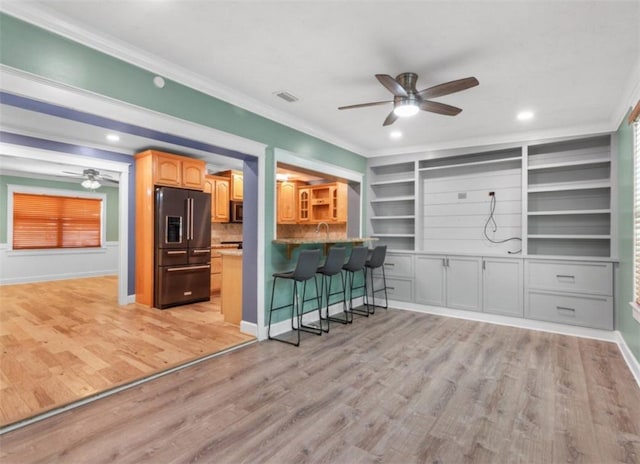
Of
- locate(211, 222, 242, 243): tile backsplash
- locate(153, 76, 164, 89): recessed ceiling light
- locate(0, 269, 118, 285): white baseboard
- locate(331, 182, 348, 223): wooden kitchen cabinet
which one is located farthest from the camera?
locate(0, 269, 118, 285): white baseboard

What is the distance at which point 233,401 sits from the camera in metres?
2.46

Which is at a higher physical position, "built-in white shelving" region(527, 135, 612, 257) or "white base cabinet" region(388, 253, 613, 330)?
"built-in white shelving" region(527, 135, 612, 257)

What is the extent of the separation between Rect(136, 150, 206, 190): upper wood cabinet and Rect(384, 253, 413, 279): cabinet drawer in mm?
3400

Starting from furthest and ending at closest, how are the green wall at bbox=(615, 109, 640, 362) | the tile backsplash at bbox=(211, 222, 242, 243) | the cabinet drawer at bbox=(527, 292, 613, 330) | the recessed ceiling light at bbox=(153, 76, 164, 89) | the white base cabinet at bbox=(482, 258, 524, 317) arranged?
the tile backsplash at bbox=(211, 222, 242, 243) < the white base cabinet at bbox=(482, 258, 524, 317) < the cabinet drawer at bbox=(527, 292, 613, 330) < the green wall at bbox=(615, 109, 640, 362) < the recessed ceiling light at bbox=(153, 76, 164, 89)

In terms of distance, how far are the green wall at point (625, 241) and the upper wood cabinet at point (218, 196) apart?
5894 mm

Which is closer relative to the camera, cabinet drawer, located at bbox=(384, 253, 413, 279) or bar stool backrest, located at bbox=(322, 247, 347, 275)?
bar stool backrest, located at bbox=(322, 247, 347, 275)

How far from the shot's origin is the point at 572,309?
4.15 meters

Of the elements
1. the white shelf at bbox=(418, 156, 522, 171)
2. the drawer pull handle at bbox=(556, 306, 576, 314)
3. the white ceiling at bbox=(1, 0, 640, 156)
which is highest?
the white ceiling at bbox=(1, 0, 640, 156)

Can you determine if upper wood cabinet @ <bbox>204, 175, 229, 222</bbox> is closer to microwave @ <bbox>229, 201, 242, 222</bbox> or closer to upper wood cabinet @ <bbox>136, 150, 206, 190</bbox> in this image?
microwave @ <bbox>229, 201, 242, 222</bbox>

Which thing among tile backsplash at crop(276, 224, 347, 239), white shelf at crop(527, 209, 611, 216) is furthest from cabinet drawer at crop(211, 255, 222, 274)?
white shelf at crop(527, 209, 611, 216)

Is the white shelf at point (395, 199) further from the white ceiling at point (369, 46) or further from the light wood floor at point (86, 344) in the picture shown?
the light wood floor at point (86, 344)

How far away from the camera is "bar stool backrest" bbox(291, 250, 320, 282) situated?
12.1ft

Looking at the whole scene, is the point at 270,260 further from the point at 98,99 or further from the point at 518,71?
the point at 518,71

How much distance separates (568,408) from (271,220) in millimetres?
3138
